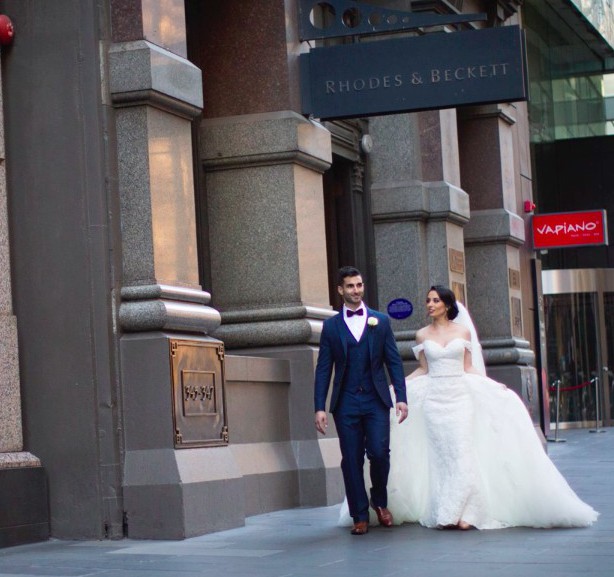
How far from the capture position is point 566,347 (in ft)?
106

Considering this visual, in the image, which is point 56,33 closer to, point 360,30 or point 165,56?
point 165,56

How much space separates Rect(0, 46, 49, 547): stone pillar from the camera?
990 centimetres

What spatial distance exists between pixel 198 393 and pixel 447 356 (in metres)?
2.03

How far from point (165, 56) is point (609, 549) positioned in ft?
16.3

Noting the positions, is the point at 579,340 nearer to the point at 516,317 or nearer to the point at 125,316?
the point at 516,317

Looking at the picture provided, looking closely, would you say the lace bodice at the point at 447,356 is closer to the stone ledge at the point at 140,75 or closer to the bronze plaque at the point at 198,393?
the bronze plaque at the point at 198,393

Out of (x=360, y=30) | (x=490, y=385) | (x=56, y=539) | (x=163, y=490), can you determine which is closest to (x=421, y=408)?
(x=490, y=385)

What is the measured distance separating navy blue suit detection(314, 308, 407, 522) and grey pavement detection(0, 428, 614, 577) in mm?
441

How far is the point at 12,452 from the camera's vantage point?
33.3ft

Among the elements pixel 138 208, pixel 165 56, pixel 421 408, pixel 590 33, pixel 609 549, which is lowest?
pixel 609 549

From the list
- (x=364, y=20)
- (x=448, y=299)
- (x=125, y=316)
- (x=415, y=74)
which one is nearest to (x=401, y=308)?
(x=415, y=74)

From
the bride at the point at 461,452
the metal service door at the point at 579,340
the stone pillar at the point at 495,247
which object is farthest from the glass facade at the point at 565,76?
the bride at the point at 461,452

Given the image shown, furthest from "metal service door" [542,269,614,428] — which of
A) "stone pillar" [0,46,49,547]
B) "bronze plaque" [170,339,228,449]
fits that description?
"stone pillar" [0,46,49,547]

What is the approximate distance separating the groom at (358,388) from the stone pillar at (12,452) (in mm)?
2125
